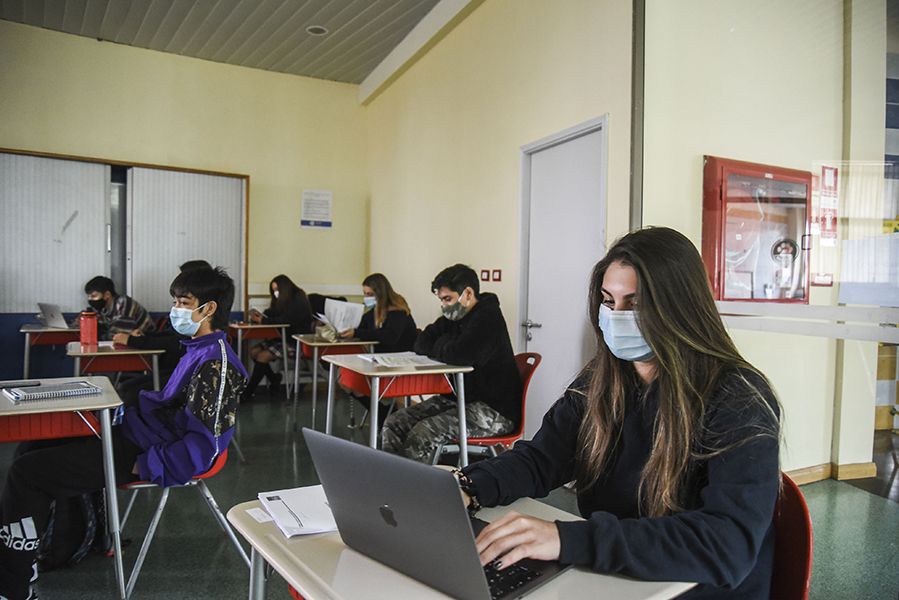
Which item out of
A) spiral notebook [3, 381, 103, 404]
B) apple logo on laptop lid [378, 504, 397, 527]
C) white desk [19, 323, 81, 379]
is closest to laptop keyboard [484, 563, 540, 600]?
apple logo on laptop lid [378, 504, 397, 527]

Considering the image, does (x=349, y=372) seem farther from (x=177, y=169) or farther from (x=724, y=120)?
(x=177, y=169)

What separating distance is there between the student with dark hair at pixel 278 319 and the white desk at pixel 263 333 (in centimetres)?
7

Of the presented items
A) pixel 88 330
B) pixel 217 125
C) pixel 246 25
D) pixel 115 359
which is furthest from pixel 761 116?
pixel 217 125

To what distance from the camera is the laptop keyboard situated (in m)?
0.85

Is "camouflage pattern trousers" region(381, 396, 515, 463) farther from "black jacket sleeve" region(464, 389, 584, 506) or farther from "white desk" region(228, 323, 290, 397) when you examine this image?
"white desk" region(228, 323, 290, 397)

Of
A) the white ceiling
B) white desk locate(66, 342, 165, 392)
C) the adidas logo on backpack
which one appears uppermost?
the white ceiling

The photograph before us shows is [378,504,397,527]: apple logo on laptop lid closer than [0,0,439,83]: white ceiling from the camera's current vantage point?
Yes

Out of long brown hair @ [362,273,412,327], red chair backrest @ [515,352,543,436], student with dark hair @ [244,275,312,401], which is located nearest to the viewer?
red chair backrest @ [515,352,543,436]

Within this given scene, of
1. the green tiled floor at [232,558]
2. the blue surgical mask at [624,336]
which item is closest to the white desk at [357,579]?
the blue surgical mask at [624,336]

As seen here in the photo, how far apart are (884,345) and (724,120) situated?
48.4 inches

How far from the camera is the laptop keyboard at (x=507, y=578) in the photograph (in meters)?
0.85

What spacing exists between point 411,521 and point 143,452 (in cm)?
167

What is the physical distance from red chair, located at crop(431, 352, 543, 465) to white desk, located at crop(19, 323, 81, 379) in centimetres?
391

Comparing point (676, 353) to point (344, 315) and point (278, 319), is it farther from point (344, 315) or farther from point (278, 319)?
point (278, 319)
